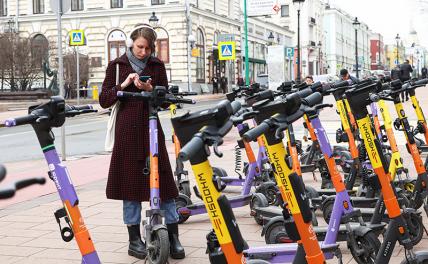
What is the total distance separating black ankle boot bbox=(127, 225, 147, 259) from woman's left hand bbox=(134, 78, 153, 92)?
1.10 metres

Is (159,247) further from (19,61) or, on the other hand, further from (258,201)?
(19,61)

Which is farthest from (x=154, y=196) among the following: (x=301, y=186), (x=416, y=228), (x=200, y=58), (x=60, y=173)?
(x=200, y=58)

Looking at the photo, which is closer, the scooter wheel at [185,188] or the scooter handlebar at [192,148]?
the scooter handlebar at [192,148]

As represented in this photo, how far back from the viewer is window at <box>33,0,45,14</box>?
163ft

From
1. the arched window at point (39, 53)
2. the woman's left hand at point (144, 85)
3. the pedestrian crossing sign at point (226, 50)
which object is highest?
the arched window at point (39, 53)

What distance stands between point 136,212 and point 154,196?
1.45 feet

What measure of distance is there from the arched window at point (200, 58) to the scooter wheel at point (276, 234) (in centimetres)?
4214

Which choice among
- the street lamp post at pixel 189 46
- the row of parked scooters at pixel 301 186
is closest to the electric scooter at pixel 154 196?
the row of parked scooters at pixel 301 186

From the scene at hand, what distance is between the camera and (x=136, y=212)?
528 cm

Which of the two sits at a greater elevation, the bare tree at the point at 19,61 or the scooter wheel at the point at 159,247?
the bare tree at the point at 19,61

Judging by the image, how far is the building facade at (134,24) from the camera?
149 ft

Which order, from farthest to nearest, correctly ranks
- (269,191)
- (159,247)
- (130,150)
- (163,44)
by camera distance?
(163,44)
(269,191)
(130,150)
(159,247)

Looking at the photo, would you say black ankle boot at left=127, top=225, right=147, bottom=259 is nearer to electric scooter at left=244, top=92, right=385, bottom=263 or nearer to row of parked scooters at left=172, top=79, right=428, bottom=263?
row of parked scooters at left=172, top=79, right=428, bottom=263

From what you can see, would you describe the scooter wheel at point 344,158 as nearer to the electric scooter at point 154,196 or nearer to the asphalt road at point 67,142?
the electric scooter at point 154,196
